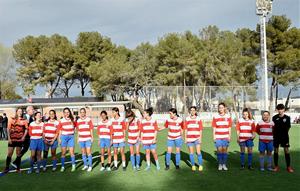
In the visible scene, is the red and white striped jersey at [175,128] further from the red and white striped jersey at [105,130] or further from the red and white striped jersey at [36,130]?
the red and white striped jersey at [36,130]

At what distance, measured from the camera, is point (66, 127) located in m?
9.18

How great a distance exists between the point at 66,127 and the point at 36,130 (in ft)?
2.41

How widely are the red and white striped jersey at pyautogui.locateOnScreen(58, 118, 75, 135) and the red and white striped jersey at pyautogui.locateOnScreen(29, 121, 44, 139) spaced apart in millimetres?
470

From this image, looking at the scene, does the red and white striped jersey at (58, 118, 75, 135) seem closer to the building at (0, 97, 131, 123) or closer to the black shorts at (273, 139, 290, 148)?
the black shorts at (273, 139, 290, 148)

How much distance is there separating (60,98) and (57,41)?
27.1 feet

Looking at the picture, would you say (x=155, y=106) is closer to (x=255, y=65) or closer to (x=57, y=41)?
(x=255, y=65)

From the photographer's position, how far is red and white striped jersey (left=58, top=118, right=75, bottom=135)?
9180mm

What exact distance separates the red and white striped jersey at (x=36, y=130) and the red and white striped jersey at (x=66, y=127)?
470 millimetres

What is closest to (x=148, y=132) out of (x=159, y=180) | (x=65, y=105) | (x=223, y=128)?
(x=159, y=180)

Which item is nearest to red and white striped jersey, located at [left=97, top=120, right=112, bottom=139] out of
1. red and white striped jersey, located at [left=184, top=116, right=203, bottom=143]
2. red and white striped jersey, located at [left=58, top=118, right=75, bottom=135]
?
red and white striped jersey, located at [left=58, top=118, right=75, bottom=135]

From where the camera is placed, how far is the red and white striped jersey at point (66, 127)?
918cm

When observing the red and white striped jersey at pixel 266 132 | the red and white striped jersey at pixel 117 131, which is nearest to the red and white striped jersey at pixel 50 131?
the red and white striped jersey at pixel 117 131

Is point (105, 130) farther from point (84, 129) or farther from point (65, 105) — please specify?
point (65, 105)

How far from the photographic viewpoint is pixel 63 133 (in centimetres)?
920
